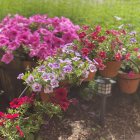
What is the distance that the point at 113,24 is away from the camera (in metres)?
5.67

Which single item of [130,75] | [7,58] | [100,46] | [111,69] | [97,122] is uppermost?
[100,46]

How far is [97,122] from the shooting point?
3.65m

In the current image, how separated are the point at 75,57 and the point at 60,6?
291cm

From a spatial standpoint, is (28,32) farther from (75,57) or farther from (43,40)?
(75,57)

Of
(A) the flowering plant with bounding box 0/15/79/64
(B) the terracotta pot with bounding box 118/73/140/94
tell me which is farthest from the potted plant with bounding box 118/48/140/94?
(A) the flowering plant with bounding box 0/15/79/64

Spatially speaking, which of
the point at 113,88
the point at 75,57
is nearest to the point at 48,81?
the point at 75,57

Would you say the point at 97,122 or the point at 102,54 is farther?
the point at 97,122

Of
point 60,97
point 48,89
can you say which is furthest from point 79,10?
point 48,89

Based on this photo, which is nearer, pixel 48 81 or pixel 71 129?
pixel 48 81

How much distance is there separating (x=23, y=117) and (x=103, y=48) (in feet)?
3.26

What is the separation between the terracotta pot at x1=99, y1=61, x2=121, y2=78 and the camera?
Result: 145 inches

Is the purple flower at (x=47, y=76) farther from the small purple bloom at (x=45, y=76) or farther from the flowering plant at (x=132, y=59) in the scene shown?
the flowering plant at (x=132, y=59)

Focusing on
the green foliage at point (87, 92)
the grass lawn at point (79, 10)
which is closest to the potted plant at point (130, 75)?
the green foliage at point (87, 92)

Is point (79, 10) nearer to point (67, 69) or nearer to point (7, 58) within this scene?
point (7, 58)
